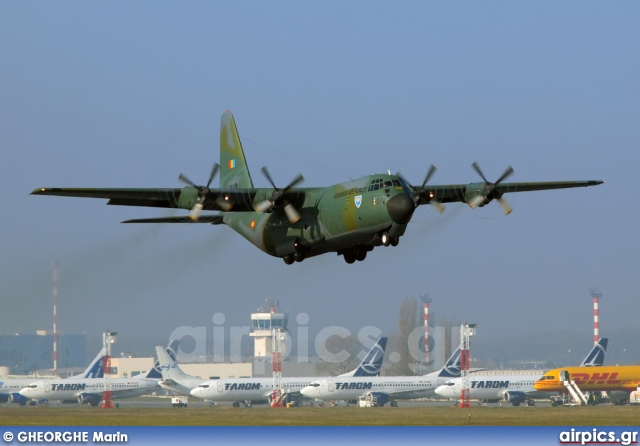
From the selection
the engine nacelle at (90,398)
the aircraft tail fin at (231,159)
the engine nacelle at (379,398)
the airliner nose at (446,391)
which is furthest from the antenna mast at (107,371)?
the aircraft tail fin at (231,159)

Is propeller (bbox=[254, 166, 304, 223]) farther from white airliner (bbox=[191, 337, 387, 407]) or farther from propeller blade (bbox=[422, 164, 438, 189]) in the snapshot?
white airliner (bbox=[191, 337, 387, 407])

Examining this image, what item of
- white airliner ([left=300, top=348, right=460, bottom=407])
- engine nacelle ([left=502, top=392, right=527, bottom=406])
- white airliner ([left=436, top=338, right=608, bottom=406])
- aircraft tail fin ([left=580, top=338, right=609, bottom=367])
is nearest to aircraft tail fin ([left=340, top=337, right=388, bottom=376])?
white airliner ([left=300, top=348, right=460, bottom=407])

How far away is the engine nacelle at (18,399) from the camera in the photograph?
108 metres

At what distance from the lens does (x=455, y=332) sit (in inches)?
6235

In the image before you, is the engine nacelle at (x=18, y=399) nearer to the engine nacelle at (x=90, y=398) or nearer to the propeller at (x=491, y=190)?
the engine nacelle at (x=90, y=398)

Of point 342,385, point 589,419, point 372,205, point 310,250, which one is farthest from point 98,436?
point 342,385

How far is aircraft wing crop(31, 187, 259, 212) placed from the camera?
1799 inches

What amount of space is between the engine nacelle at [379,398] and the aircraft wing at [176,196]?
193ft

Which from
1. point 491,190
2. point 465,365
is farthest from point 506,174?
point 465,365

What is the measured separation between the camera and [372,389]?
105750 millimetres

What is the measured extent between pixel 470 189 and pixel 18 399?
247ft

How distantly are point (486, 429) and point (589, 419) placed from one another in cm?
1536

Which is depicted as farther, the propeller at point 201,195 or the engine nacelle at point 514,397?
the engine nacelle at point 514,397

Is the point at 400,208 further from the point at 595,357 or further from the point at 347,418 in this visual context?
the point at 595,357
